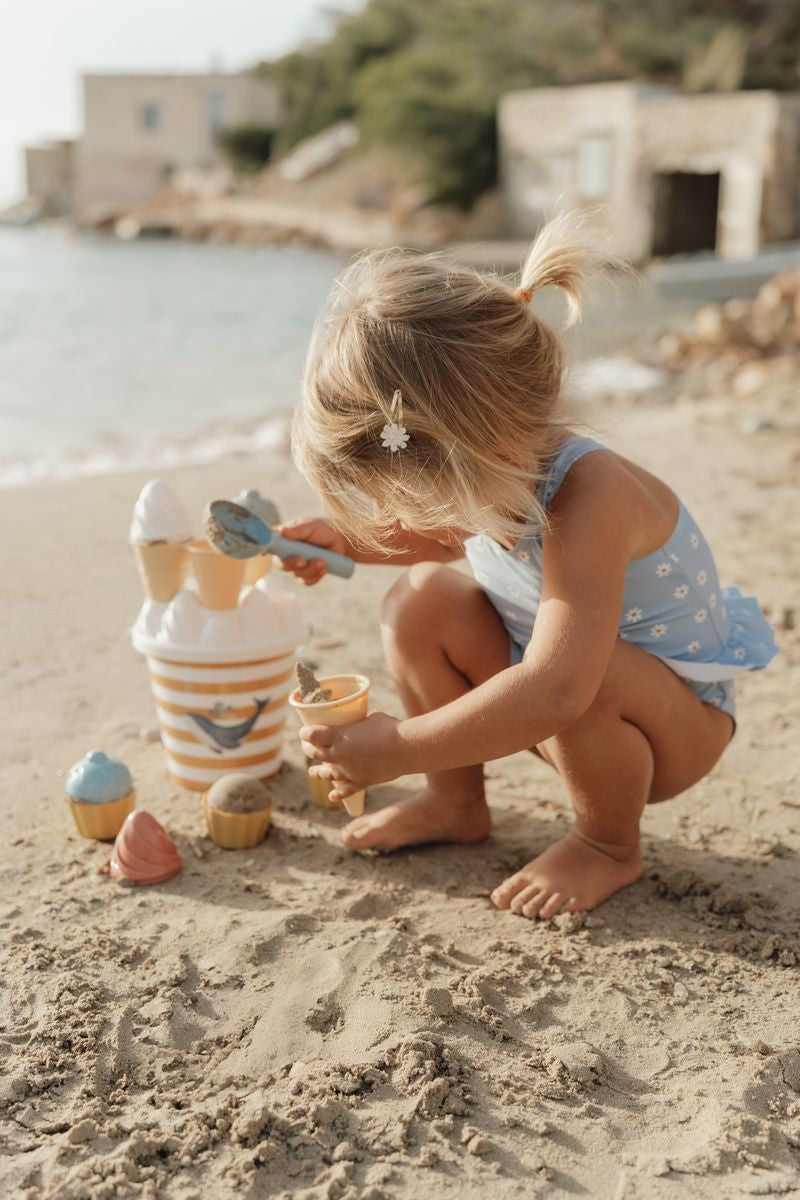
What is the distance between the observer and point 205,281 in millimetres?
19141

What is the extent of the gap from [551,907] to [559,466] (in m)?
0.76

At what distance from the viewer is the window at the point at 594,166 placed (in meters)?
19.4

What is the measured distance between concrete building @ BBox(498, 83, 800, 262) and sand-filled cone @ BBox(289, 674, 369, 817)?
48.2ft

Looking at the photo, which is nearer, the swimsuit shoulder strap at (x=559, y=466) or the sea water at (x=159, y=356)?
the swimsuit shoulder strap at (x=559, y=466)

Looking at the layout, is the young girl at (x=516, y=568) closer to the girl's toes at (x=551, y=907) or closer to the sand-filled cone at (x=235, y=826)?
the girl's toes at (x=551, y=907)

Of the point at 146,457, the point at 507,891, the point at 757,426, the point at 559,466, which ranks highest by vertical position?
the point at 559,466

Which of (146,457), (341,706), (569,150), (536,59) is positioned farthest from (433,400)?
(536,59)

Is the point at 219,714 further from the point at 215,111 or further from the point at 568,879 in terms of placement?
the point at 215,111

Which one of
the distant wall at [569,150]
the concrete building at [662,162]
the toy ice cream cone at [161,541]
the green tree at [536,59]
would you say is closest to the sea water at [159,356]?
the toy ice cream cone at [161,541]

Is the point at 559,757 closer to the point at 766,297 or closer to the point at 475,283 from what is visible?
the point at 475,283

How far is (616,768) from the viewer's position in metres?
1.93

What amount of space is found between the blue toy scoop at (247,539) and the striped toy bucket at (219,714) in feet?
0.93

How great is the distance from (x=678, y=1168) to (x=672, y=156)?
61.2 feet

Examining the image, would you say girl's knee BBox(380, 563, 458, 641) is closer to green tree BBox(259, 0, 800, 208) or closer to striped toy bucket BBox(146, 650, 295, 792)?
striped toy bucket BBox(146, 650, 295, 792)
